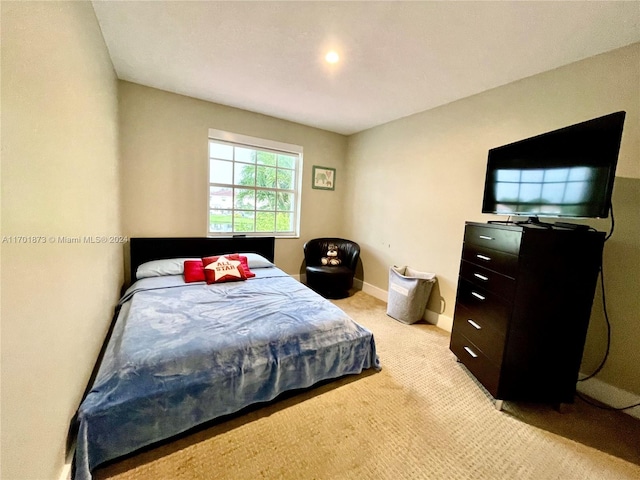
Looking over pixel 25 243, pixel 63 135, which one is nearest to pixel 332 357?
pixel 25 243

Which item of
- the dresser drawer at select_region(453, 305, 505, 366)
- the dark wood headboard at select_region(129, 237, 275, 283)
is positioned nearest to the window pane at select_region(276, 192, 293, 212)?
the dark wood headboard at select_region(129, 237, 275, 283)

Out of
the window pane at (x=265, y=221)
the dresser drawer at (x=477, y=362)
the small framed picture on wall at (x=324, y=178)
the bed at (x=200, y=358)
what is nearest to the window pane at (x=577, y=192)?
the dresser drawer at (x=477, y=362)

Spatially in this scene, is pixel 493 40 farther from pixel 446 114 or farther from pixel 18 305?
pixel 18 305

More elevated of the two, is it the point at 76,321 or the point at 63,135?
the point at 63,135

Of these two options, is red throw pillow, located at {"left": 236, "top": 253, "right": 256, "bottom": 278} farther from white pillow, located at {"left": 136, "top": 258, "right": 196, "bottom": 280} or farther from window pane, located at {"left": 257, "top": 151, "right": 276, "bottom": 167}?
window pane, located at {"left": 257, "top": 151, "right": 276, "bottom": 167}

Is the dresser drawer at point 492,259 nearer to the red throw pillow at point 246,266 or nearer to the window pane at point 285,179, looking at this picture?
the red throw pillow at point 246,266

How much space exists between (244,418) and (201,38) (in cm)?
266

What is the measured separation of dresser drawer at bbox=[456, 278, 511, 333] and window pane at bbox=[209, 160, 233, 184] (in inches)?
119

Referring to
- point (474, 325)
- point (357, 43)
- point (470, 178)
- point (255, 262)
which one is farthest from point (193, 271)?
point (470, 178)

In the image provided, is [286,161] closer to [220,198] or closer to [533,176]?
[220,198]

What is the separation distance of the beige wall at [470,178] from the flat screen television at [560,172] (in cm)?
45

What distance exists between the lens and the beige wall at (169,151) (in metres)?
2.79

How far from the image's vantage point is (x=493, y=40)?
175 centimetres

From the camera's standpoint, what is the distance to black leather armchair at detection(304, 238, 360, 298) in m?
3.51
